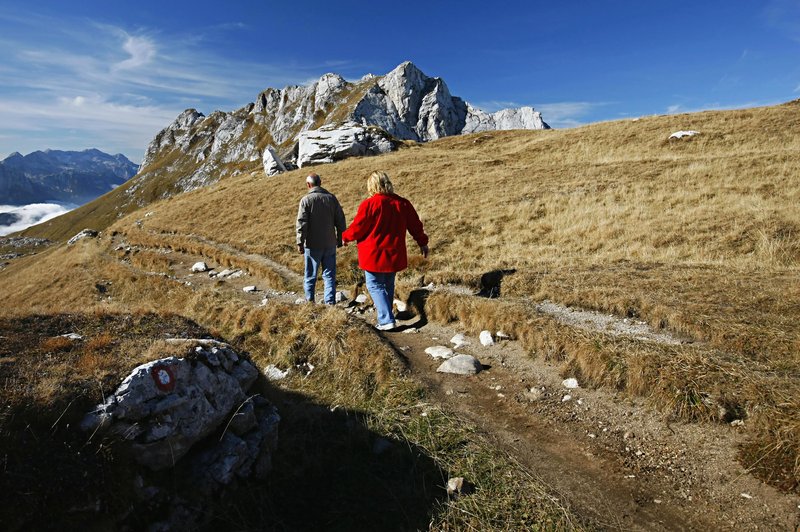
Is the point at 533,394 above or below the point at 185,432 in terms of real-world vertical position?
below

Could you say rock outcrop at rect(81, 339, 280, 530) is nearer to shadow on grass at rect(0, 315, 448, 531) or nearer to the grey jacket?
shadow on grass at rect(0, 315, 448, 531)

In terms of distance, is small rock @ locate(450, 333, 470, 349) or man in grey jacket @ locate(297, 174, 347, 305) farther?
man in grey jacket @ locate(297, 174, 347, 305)

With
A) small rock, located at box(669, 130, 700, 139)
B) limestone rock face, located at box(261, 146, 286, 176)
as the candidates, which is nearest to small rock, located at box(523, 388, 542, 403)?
small rock, located at box(669, 130, 700, 139)

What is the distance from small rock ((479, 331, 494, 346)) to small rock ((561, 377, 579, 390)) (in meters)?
1.97

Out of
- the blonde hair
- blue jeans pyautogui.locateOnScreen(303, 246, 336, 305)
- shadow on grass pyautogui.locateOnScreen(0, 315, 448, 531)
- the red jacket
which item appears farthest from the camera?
blue jeans pyautogui.locateOnScreen(303, 246, 336, 305)

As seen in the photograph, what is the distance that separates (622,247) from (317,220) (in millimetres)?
11019

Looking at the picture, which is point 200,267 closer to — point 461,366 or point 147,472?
point 461,366

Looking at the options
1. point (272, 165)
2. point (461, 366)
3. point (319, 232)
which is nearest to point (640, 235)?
point (461, 366)

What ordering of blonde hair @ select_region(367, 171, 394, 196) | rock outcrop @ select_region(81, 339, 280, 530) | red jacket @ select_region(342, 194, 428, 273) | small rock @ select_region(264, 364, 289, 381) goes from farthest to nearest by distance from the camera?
blonde hair @ select_region(367, 171, 394, 196)
red jacket @ select_region(342, 194, 428, 273)
small rock @ select_region(264, 364, 289, 381)
rock outcrop @ select_region(81, 339, 280, 530)

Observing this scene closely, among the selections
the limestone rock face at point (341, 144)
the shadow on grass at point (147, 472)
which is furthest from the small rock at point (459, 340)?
the limestone rock face at point (341, 144)

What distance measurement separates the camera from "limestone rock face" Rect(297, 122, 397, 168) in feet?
170

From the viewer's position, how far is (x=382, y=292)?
991 cm

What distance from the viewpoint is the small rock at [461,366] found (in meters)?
7.65

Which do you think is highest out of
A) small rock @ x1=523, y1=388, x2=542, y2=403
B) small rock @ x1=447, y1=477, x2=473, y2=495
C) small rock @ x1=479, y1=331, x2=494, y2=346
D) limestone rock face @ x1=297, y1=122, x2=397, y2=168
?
limestone rock face @ x1=297, y1=122, x2=397, y2=168
